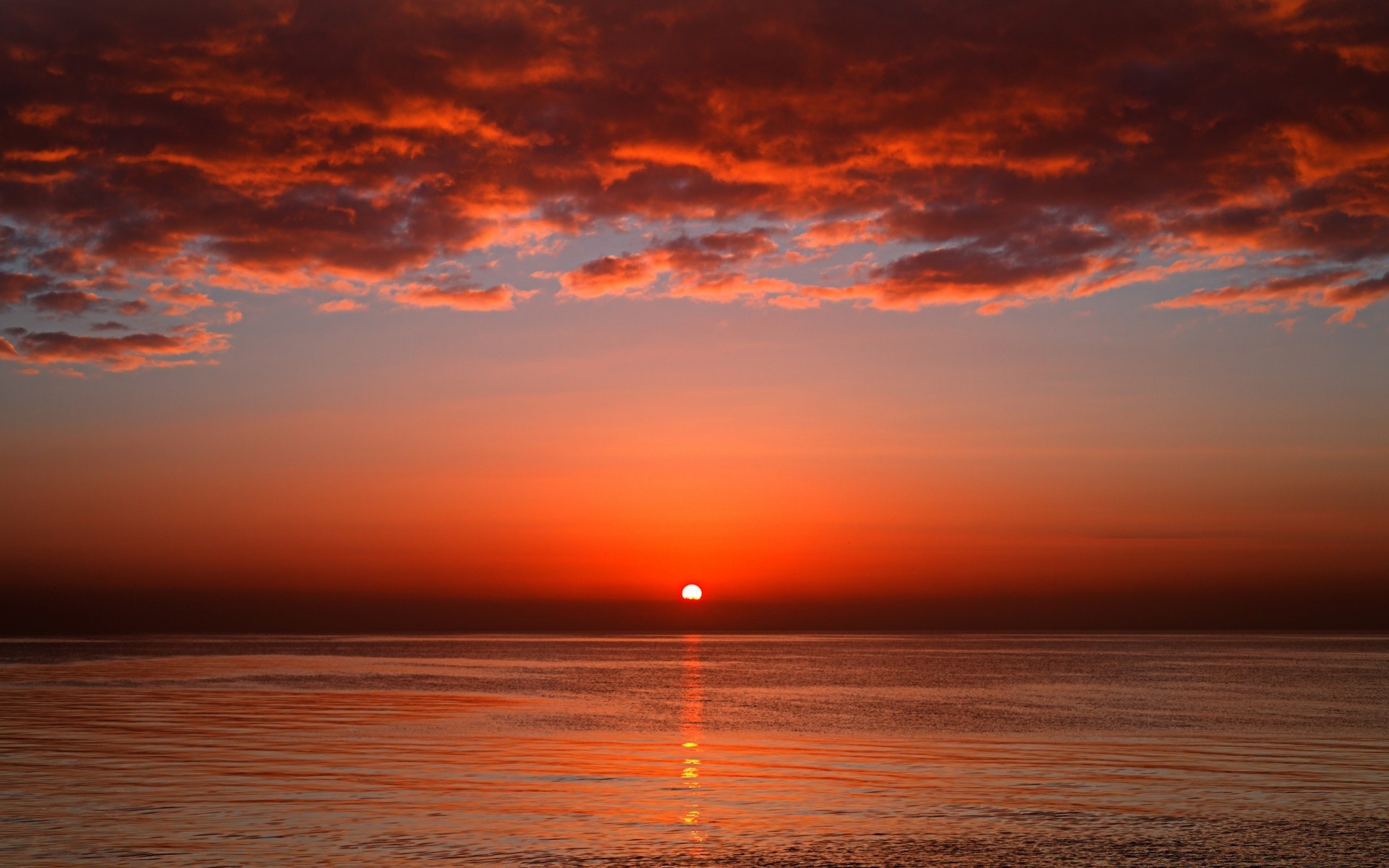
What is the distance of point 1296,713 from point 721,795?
32.0 m

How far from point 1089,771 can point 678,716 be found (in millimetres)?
19406

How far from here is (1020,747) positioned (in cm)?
3397

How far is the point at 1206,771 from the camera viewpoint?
94.3 feet

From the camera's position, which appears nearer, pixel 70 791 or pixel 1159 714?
pixel 70 791

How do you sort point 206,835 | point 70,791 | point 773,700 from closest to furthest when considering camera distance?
point 206,835 → point 70,791 → point 773,700

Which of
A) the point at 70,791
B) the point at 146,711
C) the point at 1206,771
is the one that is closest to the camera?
the point at 70,791

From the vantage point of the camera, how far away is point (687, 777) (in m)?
27.3

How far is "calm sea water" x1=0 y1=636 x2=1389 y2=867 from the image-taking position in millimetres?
19438

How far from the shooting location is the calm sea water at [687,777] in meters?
19.4

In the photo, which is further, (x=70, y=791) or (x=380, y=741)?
(x=380, y=741)

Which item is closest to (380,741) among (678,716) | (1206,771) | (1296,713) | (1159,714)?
(678,716)

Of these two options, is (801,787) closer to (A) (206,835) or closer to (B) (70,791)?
(A) (206,835)

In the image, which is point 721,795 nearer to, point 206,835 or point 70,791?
point 206,835

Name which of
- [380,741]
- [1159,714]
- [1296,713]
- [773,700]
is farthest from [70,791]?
[1296,713]
